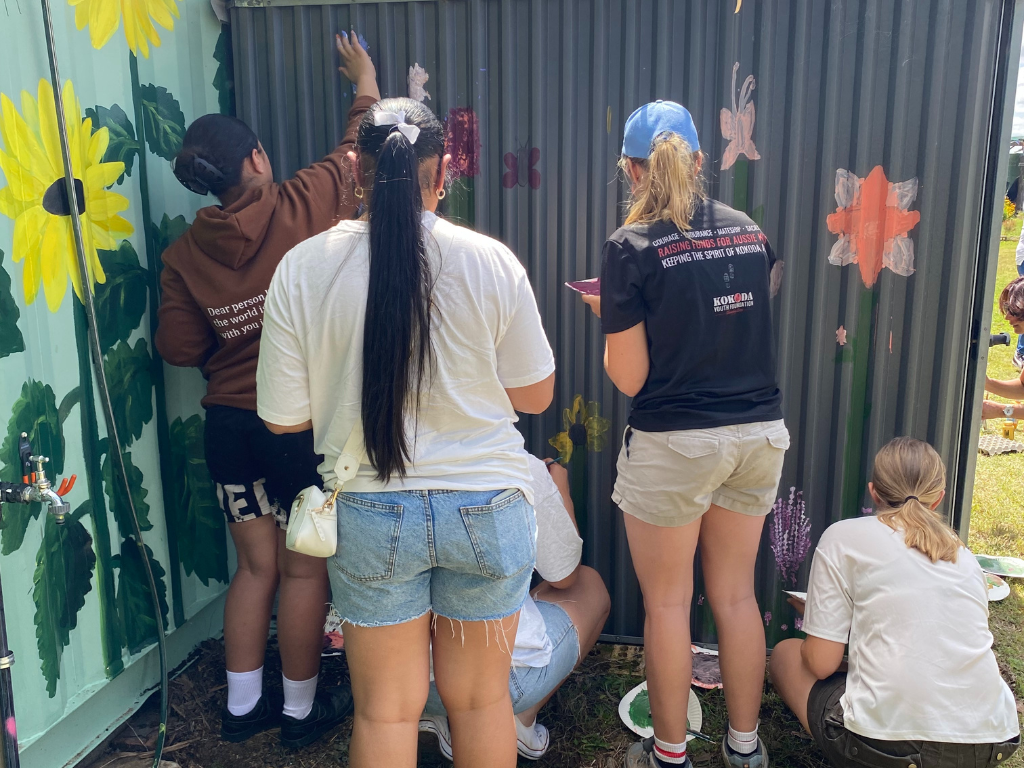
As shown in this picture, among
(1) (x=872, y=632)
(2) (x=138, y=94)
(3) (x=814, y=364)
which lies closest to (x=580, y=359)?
(3) (x=814, y=364)

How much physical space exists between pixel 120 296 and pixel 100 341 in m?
0.17

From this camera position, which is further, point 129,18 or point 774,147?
point 774,147

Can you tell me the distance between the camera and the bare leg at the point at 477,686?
1.82m

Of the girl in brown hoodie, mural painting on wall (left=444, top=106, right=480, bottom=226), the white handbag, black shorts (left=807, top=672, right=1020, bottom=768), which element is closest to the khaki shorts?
black shorts (left=807, top=672, right=1020, bottom=768)

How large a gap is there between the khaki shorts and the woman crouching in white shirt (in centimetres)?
53

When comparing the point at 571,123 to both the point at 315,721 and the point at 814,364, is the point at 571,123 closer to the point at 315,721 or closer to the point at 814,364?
the point at 814,364

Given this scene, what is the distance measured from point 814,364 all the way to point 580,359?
831 mm

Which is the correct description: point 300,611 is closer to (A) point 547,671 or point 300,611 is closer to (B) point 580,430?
(A) point 547,671

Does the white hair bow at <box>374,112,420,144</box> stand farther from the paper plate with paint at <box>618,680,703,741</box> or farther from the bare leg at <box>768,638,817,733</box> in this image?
the paper plate with paint at <box>618,680,703,741</box>

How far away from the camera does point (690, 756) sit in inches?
98.3

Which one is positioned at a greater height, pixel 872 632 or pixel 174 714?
pixel 872 632

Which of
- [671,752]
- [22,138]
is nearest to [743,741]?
[671,752]

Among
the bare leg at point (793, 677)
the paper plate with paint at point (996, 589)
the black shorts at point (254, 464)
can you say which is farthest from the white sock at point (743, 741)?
the paper plate with paint at point (996, 589)

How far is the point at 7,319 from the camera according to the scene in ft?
6.72
